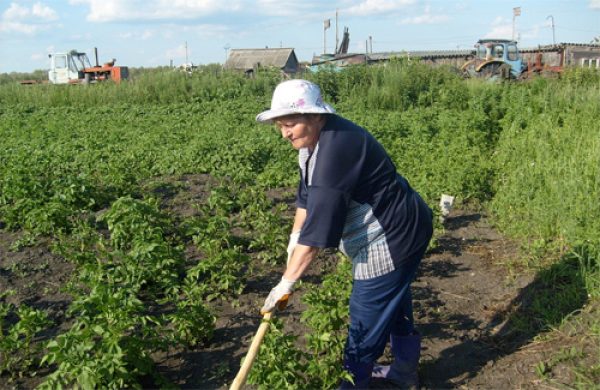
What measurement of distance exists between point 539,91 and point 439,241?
720 centimetres

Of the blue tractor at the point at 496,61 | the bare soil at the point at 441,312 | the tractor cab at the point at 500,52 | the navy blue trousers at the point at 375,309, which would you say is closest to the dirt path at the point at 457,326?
the bare soil at the point at 441,312

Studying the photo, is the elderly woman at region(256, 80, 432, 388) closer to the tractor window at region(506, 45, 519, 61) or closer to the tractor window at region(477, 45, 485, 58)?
the tractor window at region(506, 45, 519, 61)

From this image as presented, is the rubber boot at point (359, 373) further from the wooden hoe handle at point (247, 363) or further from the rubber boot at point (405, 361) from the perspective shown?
the wooden hoe handle at point (247, 363)

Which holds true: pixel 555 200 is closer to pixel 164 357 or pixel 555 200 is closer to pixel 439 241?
pixel 439 241

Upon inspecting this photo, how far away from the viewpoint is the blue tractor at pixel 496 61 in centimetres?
2020

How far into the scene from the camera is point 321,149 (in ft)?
8.02

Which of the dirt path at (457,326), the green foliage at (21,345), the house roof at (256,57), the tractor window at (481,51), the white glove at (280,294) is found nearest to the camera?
the white glove at (280,294)

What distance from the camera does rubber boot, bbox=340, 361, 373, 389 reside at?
9.34ft

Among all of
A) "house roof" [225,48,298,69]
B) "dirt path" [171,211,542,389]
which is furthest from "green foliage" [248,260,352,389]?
"house roof" [225,48,298,69]

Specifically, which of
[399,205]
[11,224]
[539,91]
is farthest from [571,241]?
[539,91]

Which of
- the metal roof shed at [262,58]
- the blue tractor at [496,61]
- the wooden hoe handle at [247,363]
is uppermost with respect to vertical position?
the metal roof shed at [262,58]

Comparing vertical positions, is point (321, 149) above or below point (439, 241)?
above

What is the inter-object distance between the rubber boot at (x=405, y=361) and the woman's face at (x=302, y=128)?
1234 mm

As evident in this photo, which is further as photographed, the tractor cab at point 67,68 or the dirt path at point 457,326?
the tractor cab at point 67,68
